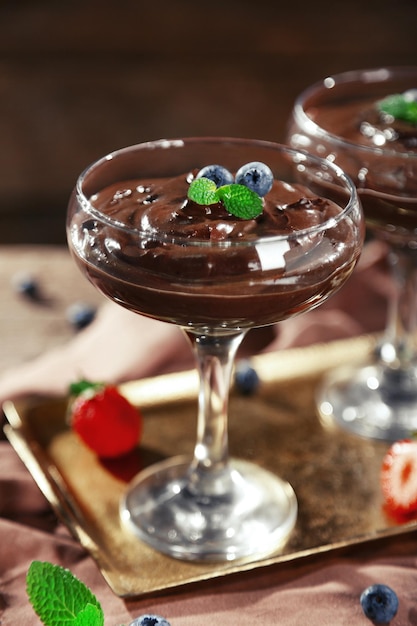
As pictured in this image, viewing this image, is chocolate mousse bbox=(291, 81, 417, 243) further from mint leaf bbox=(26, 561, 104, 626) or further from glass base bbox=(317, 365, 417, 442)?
mint leaf bbox=(26, 561, 104, 626)

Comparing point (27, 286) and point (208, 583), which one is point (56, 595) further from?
point (27, 286)

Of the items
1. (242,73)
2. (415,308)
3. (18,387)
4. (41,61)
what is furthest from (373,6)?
(18,387)

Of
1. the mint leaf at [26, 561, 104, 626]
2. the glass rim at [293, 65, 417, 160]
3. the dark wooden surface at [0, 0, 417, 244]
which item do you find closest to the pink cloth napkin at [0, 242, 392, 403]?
the glass rim at [293, 65, 417, 160]

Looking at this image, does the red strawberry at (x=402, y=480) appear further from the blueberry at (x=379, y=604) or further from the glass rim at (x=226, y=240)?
the glass rim at (x=226, y=240)


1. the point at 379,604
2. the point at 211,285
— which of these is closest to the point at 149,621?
the point at 379,604

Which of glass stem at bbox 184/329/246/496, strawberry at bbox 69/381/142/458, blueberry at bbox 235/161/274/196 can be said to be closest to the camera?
blueberry at bbox 235/161/274/196

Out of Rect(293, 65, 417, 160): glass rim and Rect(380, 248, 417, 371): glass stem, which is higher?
Rect(293, 65, 417, 160): glass rim

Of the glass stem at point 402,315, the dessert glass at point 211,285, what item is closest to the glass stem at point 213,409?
the dessert glass at point 211,285
